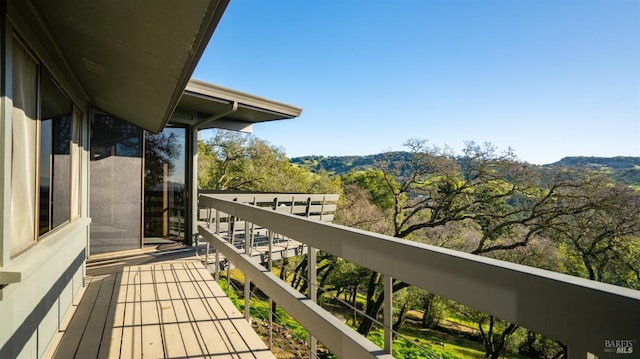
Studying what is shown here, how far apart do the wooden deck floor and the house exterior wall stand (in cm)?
22

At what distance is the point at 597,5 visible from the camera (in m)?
23.8

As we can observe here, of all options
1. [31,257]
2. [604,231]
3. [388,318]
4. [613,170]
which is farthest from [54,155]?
[613,170]

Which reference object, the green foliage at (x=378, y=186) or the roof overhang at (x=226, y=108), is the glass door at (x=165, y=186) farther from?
the green foliage at (x=378, y=186)

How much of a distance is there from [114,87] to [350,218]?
14724 mm

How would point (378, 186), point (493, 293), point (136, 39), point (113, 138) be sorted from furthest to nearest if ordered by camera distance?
point (378, 186) → point (113, 138) → point (136, 39) → point (493, 293)

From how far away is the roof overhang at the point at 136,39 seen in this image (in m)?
→ 1.81

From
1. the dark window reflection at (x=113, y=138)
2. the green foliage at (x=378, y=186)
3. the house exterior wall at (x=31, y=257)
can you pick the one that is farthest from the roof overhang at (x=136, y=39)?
the green foliage at (x=378, y=186)

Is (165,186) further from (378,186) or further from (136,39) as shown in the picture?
(378,186)

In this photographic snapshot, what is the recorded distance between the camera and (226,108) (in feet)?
22.1

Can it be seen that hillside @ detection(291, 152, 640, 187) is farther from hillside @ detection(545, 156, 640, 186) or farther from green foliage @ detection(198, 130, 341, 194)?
green foliage @ detection(198, 130, 341, 194)

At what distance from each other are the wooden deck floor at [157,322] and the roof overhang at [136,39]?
190 centimetres

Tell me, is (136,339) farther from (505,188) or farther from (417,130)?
(417,130)
